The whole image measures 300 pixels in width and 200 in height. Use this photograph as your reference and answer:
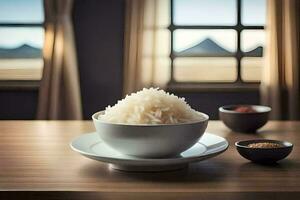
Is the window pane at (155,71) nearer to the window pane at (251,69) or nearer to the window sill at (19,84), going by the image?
the window pane at (251,69)

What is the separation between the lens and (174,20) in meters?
4.04

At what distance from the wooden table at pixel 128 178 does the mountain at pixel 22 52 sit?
2.68 m

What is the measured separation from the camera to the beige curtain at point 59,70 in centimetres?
374

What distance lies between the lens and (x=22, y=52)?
4125mm

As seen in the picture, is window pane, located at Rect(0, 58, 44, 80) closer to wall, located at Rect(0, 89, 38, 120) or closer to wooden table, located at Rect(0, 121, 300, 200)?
wall, located at Rect(0, 89, 38, 120)

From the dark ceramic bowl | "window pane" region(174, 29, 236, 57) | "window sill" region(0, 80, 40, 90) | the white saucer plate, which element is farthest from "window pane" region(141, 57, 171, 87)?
the white saucer plate

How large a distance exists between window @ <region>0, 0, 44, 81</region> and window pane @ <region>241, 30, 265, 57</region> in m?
1.60

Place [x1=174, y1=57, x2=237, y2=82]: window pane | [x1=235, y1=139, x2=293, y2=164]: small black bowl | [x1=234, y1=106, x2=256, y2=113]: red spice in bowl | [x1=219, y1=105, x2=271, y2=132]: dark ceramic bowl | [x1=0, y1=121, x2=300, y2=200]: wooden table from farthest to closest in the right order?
1. [x1=174, y1=57, x2=237, y2=82]: window pane
2. [x1=234, y1=106, x2=256, y2=113]: red spice in bowl
3. [x1=219, y1=105, x2=271, y2=132]: dark ceramic bowl
4. [x1=235, y1=139, x2=293, y2=164]: small black bowl
5. [x1=0, y1=121, x2=300, y2=200]: wooden table

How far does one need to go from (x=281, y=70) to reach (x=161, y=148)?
2.86m

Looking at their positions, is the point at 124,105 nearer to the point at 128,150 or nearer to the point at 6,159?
the point at 128,150

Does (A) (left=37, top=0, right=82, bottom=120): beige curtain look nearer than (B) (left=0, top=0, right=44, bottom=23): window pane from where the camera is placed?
Yes

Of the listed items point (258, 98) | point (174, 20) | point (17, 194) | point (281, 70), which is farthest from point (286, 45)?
point (17, 194)

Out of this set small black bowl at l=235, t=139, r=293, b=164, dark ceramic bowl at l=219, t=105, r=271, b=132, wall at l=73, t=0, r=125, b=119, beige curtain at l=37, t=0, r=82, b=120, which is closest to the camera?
small black bowl at l=235, t=139, r=293, b=164

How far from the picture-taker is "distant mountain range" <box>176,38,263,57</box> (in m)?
4.05
